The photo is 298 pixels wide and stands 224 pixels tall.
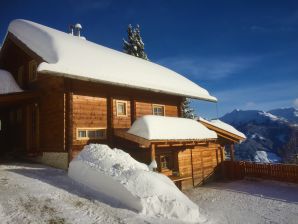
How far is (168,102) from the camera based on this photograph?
18.9 m

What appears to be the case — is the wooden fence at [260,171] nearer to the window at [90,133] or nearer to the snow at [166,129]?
the snow at [166,129]

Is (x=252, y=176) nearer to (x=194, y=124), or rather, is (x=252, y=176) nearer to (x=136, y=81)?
(x=194, y=124)

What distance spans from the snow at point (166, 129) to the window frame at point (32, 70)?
6.32 meters

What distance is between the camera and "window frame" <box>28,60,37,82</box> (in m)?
15.6

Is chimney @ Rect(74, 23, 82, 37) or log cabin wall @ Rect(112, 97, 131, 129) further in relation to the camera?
chimney @ Rect(74, 23, 82, 37)

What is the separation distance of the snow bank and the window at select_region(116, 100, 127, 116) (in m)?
5.80

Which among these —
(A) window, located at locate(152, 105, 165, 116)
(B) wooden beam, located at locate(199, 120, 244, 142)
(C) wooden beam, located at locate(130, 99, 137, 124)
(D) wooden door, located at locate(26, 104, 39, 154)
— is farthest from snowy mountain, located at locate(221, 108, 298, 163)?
(D) wooden door, located at locate(26, 104, 39, 154)

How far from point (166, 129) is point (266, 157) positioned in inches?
3527

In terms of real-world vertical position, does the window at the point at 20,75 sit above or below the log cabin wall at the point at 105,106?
above

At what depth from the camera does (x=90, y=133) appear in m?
14.0

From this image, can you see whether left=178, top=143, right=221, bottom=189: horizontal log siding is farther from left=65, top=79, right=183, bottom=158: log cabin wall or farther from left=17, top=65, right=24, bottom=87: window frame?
left=17, top=65, right=24, bottom=87: window frame

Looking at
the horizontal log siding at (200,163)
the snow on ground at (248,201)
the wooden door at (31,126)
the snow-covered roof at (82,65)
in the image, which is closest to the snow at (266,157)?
the horizontal log siding at (200,163)

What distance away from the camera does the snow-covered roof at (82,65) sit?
12602 millimetres

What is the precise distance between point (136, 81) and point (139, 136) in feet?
11.9
